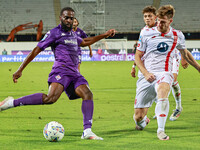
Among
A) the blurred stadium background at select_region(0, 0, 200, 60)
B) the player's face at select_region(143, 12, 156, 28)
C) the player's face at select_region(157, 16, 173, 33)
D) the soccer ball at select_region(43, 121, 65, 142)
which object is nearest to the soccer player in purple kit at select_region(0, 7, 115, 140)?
the soccer ball at select_region(43, 121, 65, 142)

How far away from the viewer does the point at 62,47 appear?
5469mm

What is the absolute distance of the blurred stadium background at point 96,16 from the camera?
37.5 m

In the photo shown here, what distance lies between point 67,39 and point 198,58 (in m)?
27.1

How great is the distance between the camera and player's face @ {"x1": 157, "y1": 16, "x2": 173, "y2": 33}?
5.12 m

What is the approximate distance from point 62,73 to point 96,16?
109 feet

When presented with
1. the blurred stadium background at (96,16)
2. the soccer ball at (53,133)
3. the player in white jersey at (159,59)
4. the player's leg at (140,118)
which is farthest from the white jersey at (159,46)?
the blurred stadium background at (96,16)

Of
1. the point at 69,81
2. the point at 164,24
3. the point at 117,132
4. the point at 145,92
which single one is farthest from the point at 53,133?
the point at 164,24

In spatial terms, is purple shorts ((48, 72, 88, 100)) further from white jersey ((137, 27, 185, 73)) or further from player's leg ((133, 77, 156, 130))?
white jersey ((137, 27, 185, 73))

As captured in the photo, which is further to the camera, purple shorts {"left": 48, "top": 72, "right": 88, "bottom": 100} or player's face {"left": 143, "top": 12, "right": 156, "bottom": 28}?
player's face {"left": 143, "top": 12, "right": 156, "bottom": 28}

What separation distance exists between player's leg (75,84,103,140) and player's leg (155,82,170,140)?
2.66ft

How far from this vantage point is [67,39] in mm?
5477

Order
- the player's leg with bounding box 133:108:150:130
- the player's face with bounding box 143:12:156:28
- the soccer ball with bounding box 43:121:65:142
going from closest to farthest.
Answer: the soccer ball with bounding box 43:121:65:142 → the player's leg with bounding box 133:108:150:130 → the player's face with bounding box 143:12:156:28

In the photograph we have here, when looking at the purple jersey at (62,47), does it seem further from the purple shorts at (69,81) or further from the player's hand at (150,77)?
the player's hand at (150,77)

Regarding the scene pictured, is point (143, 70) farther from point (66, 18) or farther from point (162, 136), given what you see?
point (66, 18)
